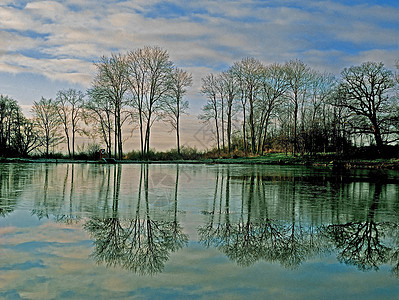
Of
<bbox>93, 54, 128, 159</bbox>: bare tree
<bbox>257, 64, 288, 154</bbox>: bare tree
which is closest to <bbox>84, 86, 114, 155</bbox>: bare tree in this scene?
<bbox>93, 54, 128, 159</bbox>: bare tree

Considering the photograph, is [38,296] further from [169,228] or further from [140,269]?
[169,228]

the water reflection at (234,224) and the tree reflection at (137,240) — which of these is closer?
the tree reflection at (137,240)

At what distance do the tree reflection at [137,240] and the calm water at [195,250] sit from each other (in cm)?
1

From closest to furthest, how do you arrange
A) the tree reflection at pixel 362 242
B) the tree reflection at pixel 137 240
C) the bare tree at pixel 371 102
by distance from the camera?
the tree reflection at pixel 137 240, the tree reflection at pixel 362 242, the bare tree at pixel 371 102

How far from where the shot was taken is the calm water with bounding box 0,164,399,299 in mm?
3074

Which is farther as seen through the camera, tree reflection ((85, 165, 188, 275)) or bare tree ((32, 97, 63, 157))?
bare tree ((32, 97, 63, 157))

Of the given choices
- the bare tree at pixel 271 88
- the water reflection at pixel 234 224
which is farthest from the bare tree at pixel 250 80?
the water reflection at pixel 234 224

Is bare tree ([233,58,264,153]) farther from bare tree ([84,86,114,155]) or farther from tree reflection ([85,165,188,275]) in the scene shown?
tree reflection ([85,165,188,275])

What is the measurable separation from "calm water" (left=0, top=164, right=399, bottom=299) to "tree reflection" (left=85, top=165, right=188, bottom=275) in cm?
1

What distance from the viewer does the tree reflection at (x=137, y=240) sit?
3.79 m

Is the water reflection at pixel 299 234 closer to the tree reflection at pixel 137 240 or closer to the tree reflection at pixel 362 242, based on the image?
the tree reflection at pixel 362 242

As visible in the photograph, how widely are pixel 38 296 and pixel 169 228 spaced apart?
2.65 meters

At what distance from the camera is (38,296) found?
2.86 metres

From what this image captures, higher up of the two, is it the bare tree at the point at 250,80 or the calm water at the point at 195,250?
the bare tree at the point at 250,80
